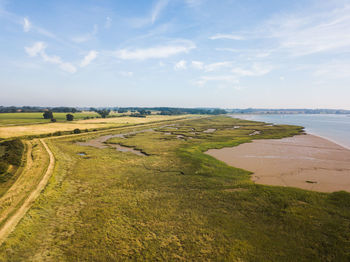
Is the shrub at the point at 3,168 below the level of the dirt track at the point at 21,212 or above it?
above

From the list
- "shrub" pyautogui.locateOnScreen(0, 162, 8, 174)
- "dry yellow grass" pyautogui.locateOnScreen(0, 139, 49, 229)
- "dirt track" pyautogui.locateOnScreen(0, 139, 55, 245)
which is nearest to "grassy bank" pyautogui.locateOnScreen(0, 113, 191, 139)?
"dry yellow grass" pyautogui.locateOnScreen(0, 139, 49, 229)

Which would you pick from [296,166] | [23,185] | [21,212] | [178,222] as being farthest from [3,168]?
[296,166]

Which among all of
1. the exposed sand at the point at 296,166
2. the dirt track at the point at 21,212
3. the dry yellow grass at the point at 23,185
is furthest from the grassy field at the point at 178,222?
the exposed sand at the point at 296,166

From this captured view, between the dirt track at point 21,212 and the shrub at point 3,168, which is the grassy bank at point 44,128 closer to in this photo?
the shrub at point 3,168

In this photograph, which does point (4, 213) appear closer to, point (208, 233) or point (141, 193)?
point (141, 193)

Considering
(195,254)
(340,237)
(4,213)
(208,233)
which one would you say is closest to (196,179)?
(208,233)

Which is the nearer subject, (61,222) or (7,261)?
(7,261)
